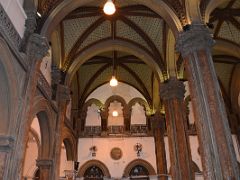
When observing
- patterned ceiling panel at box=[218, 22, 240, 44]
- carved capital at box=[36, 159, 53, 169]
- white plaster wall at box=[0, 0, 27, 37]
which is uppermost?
patterned ceiling panel at box=[218, 22, 240, 44]

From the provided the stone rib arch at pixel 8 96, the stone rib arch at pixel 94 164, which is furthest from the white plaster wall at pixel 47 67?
the stone rib arch at pixel 94 164

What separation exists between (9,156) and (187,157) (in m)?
5.68

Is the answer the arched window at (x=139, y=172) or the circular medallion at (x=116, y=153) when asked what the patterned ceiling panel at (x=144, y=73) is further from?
the arched window at (x=139, y=172)

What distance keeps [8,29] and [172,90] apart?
630cm

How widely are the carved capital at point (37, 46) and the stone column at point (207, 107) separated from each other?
3815 millimetres

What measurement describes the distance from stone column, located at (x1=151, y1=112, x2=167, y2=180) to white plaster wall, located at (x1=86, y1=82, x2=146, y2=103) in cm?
208

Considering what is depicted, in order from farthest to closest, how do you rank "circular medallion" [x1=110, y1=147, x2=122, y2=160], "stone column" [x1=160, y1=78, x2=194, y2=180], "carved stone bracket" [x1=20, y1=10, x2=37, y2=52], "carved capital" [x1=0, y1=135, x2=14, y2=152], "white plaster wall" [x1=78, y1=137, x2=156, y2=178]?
1. "circular medallion" [x1=110, y1=147, x2=122, y2=160]
2. "white plaster wall" [x1=78, y1=137, x2=156, y2=178]
3. "stone column" [x1=160, y1=78, x2=194, y2=180]
4. "carved stone bracket" [x1=20, y1=10, x2=37, y2=52]
5. "carved capital" [x1=0, y1=135, x2=14, y2=152]

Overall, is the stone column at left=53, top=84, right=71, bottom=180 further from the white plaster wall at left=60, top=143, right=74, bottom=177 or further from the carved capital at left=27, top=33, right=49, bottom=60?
the white plaster wall at left=60, top=143, right=74, bottom=177

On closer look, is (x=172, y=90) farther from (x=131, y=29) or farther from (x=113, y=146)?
(x=113, y=146)

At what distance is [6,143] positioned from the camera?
20.1 feet

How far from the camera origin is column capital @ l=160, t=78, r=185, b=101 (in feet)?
34.4

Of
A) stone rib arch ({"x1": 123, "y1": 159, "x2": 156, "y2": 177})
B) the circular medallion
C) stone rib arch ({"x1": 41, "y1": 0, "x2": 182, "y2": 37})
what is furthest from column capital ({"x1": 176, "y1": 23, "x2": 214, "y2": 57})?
the circular medallion

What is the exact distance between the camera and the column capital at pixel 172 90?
1048 cm

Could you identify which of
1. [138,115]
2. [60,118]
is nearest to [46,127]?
[60,118]
